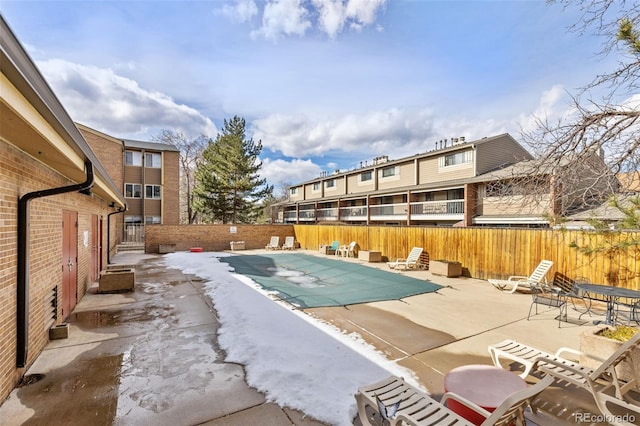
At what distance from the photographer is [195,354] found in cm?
425

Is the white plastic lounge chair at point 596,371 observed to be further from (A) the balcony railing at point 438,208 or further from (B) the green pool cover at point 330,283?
(A) the balcony railing at point 438,208

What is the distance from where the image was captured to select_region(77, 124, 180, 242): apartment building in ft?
76.2

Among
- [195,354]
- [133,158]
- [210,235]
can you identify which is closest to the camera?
[195,354]

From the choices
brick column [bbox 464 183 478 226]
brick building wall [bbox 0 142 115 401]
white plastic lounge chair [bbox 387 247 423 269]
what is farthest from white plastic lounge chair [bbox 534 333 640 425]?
brick column [bbox 464 183 478 226]

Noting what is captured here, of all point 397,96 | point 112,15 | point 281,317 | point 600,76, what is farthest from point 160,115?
point 600,76

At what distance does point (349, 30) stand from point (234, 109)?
68.8 ft

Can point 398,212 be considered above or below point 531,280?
above

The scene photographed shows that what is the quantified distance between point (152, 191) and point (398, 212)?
21.0 m

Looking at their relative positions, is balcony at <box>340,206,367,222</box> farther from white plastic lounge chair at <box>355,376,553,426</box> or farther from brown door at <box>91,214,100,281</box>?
white plastic lounge chair at <box>355,376,553,426</box>

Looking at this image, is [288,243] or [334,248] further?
[288,243]

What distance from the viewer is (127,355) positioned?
4207mm

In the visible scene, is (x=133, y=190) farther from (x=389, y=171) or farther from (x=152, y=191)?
(x=389, y=171)

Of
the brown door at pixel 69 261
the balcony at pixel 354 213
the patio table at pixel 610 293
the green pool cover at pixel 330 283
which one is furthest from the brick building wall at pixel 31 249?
the balcony at pixel 354 213

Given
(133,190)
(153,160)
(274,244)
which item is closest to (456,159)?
(274,244)
